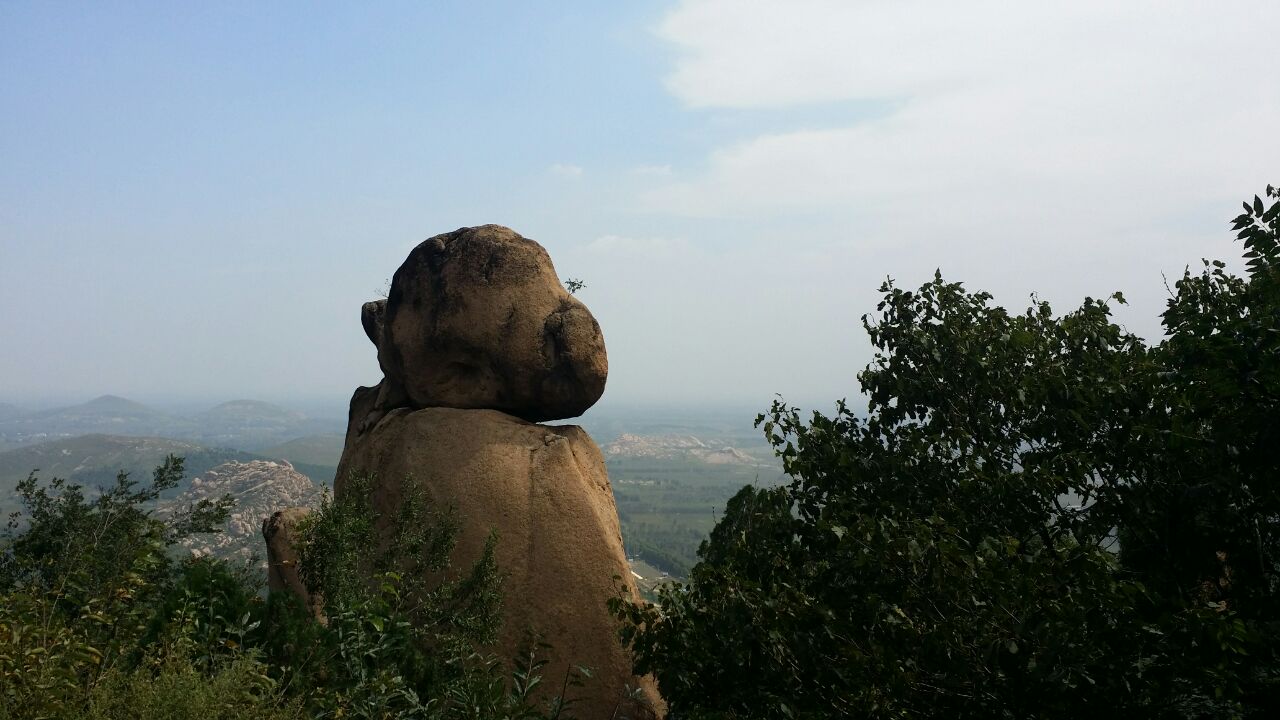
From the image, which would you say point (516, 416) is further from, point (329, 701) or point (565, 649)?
point (329, 701)

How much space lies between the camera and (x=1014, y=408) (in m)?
10.8

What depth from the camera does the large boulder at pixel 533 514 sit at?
13414 millimetres

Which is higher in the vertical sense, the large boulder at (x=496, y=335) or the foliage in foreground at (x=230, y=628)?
the large boulder at (x=496, y=335)

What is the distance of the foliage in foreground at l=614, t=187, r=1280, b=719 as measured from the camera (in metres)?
5.88

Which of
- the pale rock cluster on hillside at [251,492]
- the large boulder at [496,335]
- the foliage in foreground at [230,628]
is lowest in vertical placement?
the pale rock cluster on hillside at [251,492]

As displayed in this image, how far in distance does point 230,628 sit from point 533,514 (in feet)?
23.9

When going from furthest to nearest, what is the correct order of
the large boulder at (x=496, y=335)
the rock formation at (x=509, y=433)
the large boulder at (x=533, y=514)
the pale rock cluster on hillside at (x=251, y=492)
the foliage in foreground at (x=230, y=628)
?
the pale rock cluster on hillside at (x=251, y=492)
the large boulder at (x=496, y=335)
the rock formation at (x=509, y=433)
the large boulder at (x=533, y=514)
the foliage in foreground at (x=230, y=628)

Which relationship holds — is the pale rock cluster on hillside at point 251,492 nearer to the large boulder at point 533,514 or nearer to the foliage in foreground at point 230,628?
the large boulder at point 533,514

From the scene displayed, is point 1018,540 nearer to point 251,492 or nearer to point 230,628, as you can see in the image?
point 230,628

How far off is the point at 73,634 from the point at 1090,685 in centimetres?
782

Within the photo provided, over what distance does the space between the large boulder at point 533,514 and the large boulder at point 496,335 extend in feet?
2.12

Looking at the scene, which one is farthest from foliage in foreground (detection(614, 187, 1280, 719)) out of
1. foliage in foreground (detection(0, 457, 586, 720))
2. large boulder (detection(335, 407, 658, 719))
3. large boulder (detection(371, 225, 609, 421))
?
large boulder (detection(371, 225, 609, 421))

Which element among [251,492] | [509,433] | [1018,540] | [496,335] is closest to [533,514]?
[509,433]

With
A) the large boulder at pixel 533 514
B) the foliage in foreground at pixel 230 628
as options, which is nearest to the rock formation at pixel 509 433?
the large boulder at pixel 533 514
